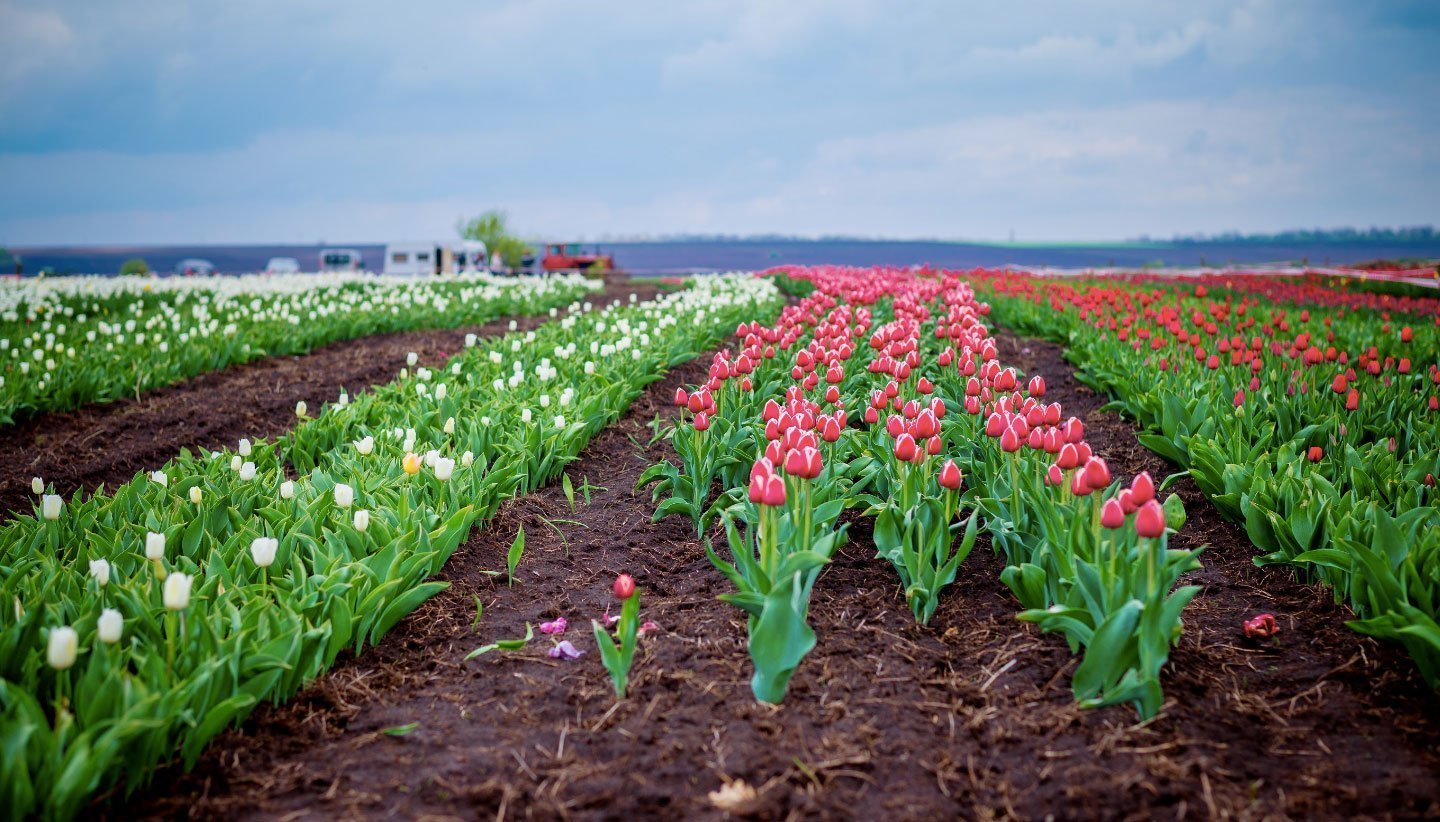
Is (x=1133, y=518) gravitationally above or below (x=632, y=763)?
above

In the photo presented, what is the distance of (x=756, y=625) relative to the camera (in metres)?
3.33

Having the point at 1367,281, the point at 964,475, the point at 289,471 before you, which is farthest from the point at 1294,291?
the point at 289,471

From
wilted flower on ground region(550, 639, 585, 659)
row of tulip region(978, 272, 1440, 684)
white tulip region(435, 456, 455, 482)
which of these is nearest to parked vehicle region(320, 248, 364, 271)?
row of tulip region(978, 272, 1440, 684)

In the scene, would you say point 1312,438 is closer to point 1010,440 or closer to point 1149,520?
point 1010,440

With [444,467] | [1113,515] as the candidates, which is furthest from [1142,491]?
[444,467]

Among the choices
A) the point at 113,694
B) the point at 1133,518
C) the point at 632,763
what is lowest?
the point at 632,763

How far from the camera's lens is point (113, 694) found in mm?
2766

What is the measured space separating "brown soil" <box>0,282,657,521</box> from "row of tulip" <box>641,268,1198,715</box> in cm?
485

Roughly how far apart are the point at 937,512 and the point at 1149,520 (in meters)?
1.17

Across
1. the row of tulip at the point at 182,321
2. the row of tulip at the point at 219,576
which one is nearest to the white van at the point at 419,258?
the row of tulip at the point at 182,321

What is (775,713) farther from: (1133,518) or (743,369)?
(743,369)

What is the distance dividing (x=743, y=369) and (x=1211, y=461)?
2747 mm

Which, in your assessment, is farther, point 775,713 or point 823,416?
point 823,416

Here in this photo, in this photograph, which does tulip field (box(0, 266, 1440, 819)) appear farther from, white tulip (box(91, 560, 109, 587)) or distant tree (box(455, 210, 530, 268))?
distant tree (box(455, 210, 530, 268))
